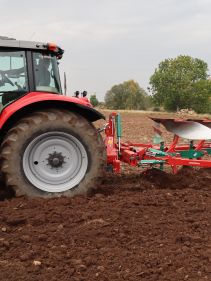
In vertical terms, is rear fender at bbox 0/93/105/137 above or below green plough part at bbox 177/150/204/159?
above

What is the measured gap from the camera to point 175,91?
76688 mm

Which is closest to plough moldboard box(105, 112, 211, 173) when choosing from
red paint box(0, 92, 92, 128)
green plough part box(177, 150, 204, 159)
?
green plough part box(177, 150, 204, 159)

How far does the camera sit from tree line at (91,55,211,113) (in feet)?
253

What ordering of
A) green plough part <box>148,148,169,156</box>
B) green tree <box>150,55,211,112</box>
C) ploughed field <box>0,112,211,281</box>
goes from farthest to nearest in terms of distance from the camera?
green tree <box>150,55,211,112</box>, green plough part <box>148,148,169,156</box>, ploughed field <box>0,112,211,281</box>

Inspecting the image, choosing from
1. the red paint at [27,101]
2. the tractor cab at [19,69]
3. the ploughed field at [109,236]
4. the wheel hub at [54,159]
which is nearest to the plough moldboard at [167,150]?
the ploughed field at [109,236]

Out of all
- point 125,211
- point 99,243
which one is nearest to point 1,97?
point 125,211

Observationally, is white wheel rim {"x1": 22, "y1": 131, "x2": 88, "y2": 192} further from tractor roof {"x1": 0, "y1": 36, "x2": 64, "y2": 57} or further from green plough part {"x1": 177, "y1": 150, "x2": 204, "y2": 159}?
green plough part {"x1": 177, "y1": 150, "x2": 204, "y2": 159}

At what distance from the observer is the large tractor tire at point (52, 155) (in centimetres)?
516

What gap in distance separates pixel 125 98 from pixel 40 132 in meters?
78.9

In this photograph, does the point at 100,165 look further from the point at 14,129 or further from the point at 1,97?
the point at 1,97

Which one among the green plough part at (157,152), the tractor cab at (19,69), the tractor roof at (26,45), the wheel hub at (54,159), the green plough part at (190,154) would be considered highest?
the tractor roof at (26,45)

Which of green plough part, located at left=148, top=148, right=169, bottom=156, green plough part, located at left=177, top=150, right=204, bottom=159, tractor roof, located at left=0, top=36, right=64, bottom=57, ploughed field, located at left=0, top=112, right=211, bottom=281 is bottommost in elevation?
ploughed field, located at left=0, top=112, right=211, bottom=281

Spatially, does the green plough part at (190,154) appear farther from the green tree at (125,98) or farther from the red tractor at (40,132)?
the green tree at (125,98)

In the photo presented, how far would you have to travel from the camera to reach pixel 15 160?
5148mm
